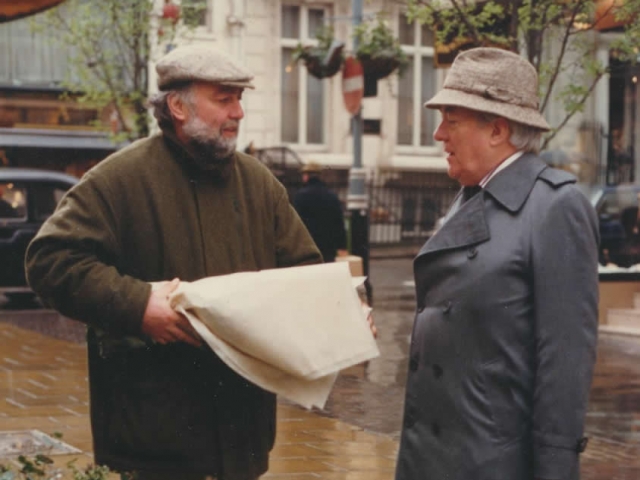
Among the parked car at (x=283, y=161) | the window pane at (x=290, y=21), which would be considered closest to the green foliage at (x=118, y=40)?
the parked car at (x=283, y=161)

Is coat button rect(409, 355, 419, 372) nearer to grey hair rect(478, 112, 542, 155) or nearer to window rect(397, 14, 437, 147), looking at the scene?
grey hair rect(478, 112, 542, 155)

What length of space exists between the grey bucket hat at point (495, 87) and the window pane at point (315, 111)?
27.7m

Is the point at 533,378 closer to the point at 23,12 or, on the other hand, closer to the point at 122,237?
the point at 122,237

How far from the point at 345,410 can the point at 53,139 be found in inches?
798

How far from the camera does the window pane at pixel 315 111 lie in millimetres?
31203

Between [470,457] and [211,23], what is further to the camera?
[211,23]

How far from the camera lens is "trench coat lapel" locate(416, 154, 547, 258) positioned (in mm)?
3479

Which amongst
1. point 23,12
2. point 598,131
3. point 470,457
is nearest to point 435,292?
point 470,457

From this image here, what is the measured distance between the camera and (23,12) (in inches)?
218

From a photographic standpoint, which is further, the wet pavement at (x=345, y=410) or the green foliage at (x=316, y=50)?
the green foliage at (x=316, y=50)

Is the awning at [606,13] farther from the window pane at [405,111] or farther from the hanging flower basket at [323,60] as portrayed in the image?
the window pane at [405,111]

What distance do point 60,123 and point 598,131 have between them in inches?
453

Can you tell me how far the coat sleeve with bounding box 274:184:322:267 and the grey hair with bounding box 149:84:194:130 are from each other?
442 mm

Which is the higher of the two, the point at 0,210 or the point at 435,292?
the point at 435,292
